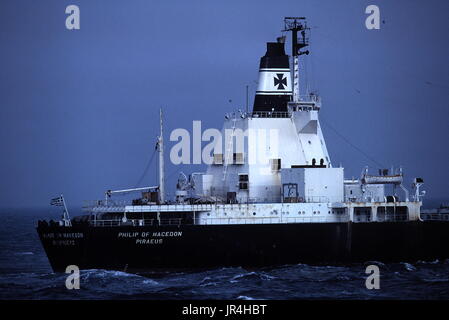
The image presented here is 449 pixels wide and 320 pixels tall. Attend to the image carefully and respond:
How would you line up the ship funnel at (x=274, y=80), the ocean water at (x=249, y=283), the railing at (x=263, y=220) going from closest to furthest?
the ocean water at (x=249, y=283)
the railing at (x=263, y=220)
the ship funnel at (x=274, y=80)

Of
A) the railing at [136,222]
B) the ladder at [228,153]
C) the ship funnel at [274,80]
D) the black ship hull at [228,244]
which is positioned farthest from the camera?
the ship funnel at [274,80]

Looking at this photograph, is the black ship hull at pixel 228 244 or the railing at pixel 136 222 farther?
the railing at pixel 136 222

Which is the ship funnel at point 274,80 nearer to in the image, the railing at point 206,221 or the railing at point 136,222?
the railing at point 206,221

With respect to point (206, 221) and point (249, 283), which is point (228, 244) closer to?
point (206, 221)

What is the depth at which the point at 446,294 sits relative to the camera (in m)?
51.5

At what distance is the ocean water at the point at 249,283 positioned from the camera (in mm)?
51406

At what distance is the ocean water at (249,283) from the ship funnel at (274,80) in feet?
36.2

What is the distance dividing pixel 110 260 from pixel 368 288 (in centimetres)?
1383

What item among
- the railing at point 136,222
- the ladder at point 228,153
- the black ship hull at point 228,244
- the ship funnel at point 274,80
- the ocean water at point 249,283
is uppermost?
the ship funnel at point 274,80

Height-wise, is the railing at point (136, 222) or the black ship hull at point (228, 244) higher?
the railing at point (136, 222)

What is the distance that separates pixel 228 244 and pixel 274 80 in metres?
12.0

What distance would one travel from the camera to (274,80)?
65.6 m

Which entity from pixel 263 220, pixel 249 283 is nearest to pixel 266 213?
pixel 263 220

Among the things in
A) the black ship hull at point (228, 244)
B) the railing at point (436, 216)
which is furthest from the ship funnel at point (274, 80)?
the railing at point (436, 216)
